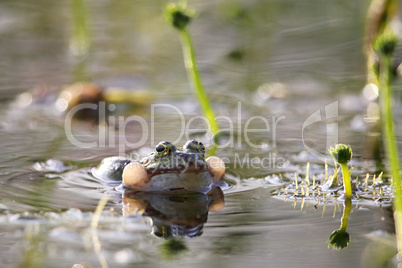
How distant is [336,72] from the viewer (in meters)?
5.14

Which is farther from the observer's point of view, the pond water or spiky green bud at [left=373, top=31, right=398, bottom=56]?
the pond water

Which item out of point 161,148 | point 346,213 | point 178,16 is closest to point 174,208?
point 161,148

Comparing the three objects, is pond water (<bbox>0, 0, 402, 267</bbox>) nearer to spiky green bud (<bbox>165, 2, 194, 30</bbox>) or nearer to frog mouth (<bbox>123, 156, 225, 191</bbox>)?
frog mouth (<bbox>123, 156, 225, 191</bbox>)

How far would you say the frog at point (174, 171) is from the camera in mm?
2896

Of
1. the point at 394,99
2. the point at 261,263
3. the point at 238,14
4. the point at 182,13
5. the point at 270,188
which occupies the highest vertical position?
the point at 238,14

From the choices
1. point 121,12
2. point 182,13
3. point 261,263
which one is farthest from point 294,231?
point 121,12

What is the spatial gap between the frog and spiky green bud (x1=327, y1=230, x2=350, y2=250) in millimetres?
803

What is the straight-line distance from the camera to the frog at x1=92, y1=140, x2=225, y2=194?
9.50 feet

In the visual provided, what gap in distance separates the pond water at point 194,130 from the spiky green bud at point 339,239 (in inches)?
1.5

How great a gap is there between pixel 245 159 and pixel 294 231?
1.12 metres

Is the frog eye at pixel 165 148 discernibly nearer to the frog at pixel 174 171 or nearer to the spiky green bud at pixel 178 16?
the frog at pixel 174 171

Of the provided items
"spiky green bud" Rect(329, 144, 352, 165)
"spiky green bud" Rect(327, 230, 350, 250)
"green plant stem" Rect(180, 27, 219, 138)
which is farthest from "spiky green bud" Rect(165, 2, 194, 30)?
"spiky green bud" Rect(327, 230, 350, 250)

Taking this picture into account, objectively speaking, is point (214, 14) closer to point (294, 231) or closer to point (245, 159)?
point (245, 159)

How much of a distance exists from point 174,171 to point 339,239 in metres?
0.95
